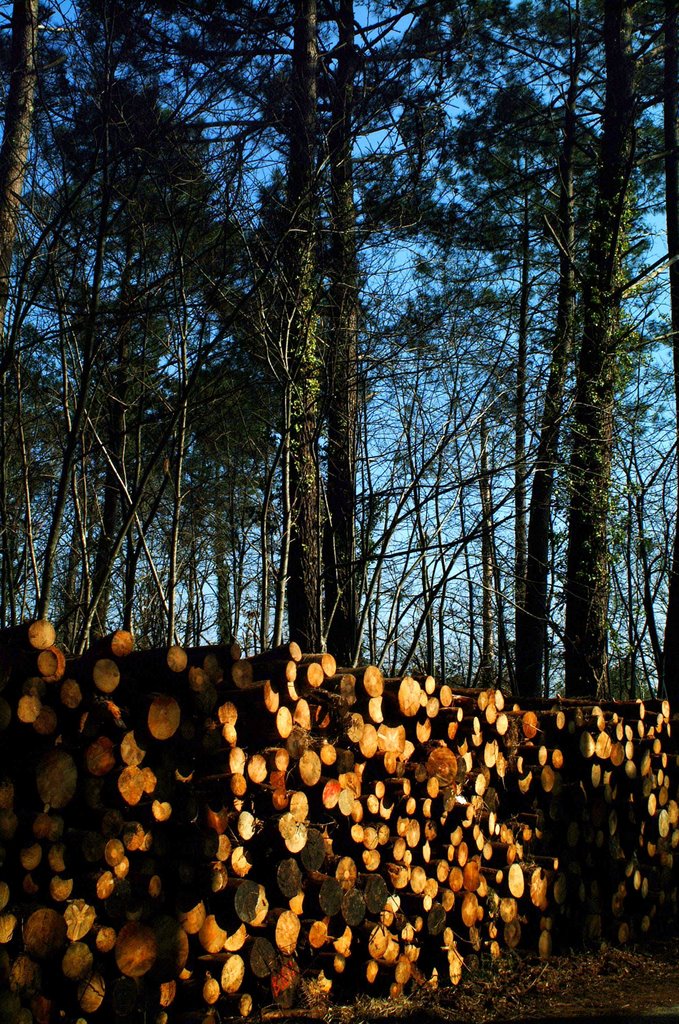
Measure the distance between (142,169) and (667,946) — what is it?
19.5 ft

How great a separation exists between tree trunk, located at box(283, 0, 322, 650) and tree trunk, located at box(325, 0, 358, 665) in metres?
0.22

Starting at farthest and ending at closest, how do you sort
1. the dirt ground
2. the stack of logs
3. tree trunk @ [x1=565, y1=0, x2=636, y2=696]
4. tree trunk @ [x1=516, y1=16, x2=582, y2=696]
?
tree trunk @ [x1=516, y1=16, x2=582, y2=696]
tree trunk @ [x1=565, y1=0, x2=636, y2=696]
the dirt ground
the stack of logs

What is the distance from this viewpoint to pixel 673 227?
37.9 feet

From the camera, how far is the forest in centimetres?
658

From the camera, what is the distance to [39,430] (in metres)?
9.17

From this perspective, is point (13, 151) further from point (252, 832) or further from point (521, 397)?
point (252, 832)

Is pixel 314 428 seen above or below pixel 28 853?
above

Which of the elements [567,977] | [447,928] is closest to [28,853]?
[447,928]

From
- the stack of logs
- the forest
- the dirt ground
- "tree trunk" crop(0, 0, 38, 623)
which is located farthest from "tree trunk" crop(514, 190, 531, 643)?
"tree trunk" crop(0, 0, 38, 623)

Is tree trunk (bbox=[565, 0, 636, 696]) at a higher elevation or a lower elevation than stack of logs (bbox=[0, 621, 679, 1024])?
higher

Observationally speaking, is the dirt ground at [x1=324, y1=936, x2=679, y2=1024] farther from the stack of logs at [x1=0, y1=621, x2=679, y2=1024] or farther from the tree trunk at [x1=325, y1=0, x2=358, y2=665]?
the tree trunk at [x1=325, y1=0, x2=358, y2=665]

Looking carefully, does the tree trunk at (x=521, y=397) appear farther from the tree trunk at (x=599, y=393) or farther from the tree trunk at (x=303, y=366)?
the tree trunk at (x=303, y=366)

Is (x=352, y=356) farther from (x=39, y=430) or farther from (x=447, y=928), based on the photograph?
(x=447, y=928)

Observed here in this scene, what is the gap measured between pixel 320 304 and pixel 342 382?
0.70 m
